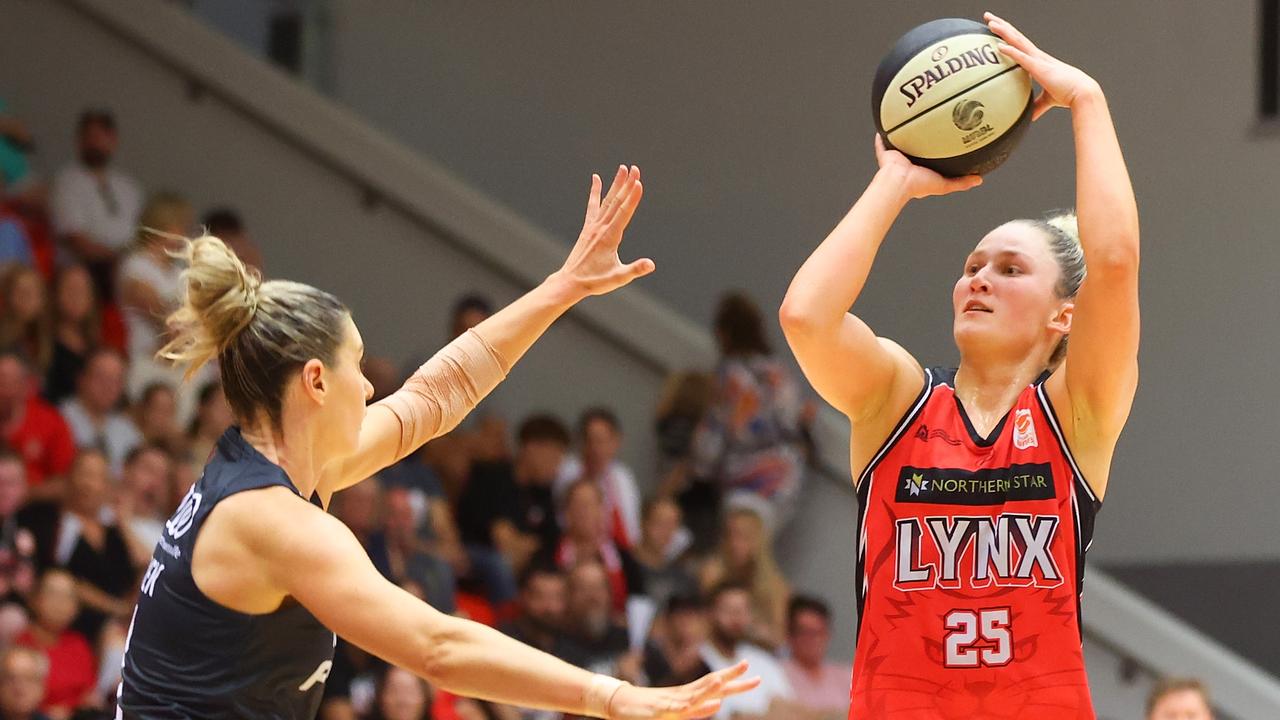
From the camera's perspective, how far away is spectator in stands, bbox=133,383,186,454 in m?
7.25

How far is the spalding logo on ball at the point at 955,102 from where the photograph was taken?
3193 mm

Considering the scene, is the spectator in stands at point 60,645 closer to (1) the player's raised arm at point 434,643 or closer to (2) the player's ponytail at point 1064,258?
(1) the player's raised arm at point 434,643

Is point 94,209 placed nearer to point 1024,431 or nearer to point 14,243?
point 14,243

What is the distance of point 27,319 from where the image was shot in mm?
7391

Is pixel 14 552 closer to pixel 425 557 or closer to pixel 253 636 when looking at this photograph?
pixel 425 557

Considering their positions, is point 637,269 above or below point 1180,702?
above

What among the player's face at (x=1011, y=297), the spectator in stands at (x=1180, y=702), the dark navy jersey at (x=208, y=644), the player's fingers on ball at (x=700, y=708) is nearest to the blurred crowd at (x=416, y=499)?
the spectator in stands at (x=1180, y=702)

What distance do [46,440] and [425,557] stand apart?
1.64 m

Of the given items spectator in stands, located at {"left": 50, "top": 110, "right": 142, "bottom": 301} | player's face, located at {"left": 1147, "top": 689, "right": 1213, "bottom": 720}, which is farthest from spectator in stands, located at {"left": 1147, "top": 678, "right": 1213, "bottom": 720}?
spectator in stands, located at {"left": 50, "top": 110, "right": 142, "bottom": 301}

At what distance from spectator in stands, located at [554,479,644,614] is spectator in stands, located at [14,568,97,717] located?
2275 millimetres

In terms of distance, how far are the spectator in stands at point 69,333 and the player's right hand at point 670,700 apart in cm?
541

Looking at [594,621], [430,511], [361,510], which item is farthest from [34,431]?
A: [594,621]

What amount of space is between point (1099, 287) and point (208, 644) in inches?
64.1

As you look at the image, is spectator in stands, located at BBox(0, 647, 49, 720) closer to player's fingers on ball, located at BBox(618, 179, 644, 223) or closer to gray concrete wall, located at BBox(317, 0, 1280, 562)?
player's fingers on ball, located at BBox(618, 179, 644, 223)
